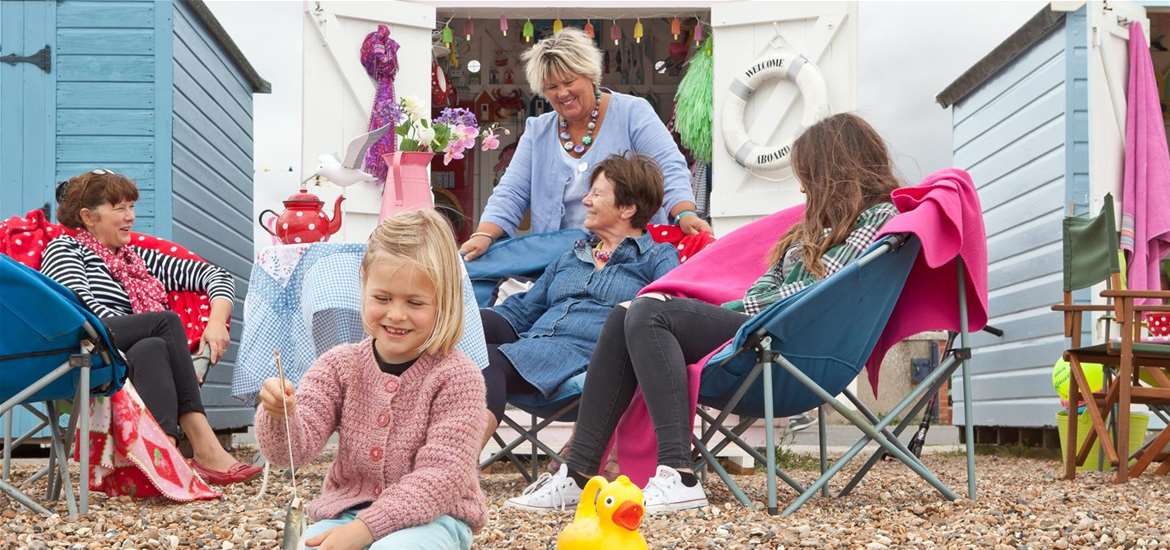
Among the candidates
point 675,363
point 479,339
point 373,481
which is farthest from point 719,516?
point 373,481

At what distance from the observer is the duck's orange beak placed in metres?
1.81

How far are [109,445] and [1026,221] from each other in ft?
15.2

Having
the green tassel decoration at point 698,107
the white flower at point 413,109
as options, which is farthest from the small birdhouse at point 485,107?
the white flower at point 413,109

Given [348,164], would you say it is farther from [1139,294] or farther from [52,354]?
[1139,294]

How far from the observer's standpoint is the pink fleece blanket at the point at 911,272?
2.55 m

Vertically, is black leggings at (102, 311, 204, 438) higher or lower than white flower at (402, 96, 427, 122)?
lower

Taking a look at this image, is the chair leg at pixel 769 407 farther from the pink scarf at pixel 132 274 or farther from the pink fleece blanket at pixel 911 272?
the pink scarf at pixel 132 274

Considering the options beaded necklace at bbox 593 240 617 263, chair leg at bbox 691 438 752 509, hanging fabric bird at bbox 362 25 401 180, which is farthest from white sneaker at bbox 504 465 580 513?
hanging fabric bird at bbox 362 25 401 180

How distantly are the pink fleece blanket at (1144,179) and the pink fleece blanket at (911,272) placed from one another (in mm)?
2572

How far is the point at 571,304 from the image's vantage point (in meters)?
3.17

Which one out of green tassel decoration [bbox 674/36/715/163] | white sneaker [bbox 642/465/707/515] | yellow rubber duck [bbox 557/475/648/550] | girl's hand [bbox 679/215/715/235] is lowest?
white sneaker [bbox 642/465/707/515]

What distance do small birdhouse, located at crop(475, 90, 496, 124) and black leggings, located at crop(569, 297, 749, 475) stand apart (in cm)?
480

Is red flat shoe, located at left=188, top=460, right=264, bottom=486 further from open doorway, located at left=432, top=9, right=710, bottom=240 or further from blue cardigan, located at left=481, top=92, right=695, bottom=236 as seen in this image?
open doorway, located at left=432, top=9, right=710, bottom=240

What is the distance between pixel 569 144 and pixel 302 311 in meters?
1.03
